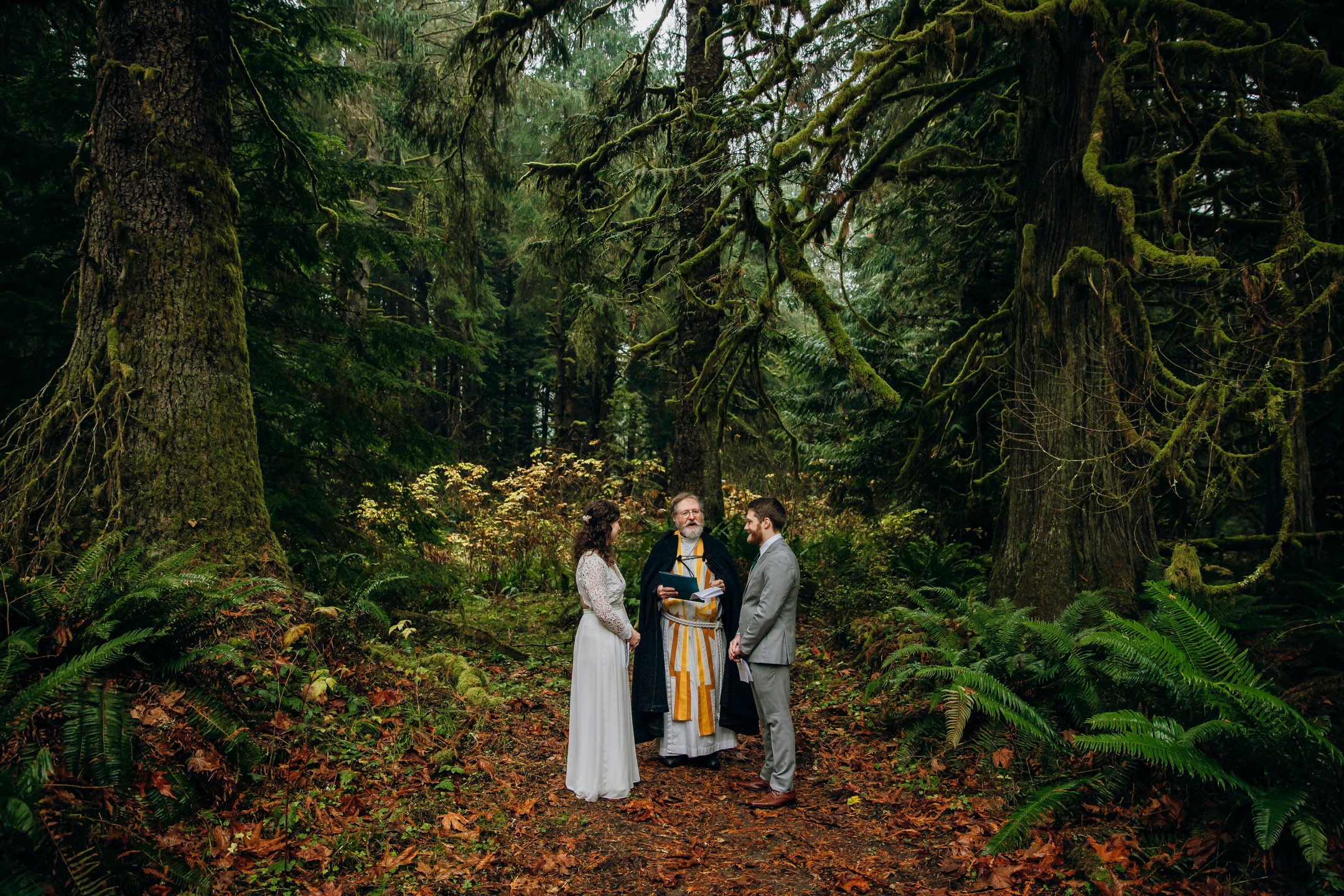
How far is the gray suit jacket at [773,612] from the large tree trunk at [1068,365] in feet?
7.97

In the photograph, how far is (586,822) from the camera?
4594 millimetres

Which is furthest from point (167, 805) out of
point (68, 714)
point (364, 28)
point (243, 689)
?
point (364, 28)

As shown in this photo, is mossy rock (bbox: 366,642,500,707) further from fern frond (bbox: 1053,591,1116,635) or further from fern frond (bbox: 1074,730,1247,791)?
fern frond (bbox: 1053,591,1116,635)

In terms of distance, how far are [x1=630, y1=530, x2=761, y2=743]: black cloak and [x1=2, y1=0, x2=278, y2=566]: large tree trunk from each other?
3133 mm

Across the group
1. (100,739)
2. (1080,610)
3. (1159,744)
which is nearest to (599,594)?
(100,739)

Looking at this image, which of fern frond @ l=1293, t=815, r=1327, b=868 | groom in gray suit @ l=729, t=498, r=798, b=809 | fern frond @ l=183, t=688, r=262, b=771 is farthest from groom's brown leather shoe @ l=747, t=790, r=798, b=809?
fern frond @ l=183, t=688, r=262, b=771

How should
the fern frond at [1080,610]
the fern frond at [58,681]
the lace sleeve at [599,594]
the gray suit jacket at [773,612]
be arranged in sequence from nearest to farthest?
1. the fern frond at [58,681]
2. the gray suit jacket at [773,612]
3. the lace sleeve at [599,594]
4. the fern frond at [1080,610]

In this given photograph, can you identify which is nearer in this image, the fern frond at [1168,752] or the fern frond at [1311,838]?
the fern frond at [1311,838]

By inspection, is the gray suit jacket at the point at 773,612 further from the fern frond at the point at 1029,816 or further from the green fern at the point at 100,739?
the green fern at the point at 100,739

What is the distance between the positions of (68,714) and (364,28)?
1881cm

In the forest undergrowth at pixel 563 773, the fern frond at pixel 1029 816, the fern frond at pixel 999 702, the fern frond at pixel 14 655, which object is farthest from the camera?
the fern frond at pixel 999 702

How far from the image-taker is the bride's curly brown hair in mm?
5145

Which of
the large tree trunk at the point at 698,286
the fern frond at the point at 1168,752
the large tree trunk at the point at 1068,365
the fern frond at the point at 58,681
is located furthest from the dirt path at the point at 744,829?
the large tree trunk at the point at 698,286

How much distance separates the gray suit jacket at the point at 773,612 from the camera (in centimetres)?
487
